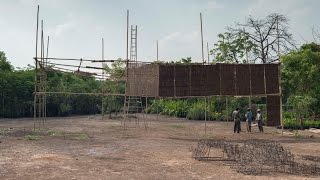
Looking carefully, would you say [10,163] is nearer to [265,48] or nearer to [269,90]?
[269,90]

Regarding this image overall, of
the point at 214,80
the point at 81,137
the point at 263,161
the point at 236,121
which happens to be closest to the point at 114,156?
the point at 263,161

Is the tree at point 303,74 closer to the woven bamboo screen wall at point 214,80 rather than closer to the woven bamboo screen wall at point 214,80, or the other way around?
the woven bamboo screen wall at point 214,80

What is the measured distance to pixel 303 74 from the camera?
25.8 metres

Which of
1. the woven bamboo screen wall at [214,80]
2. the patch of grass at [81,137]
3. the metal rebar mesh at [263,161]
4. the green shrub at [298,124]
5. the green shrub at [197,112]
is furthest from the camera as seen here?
the green shrub at [197,112]

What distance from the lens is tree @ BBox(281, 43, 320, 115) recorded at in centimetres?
2572

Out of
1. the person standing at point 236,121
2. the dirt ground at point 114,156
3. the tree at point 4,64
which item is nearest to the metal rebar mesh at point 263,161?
the dirt ground at point 114,156

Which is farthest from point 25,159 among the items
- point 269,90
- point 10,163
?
point 269,90

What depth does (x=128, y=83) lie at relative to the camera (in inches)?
974

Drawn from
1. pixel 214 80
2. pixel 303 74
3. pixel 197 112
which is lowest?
pixel 197 112

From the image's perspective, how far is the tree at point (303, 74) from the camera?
25717 millimetres

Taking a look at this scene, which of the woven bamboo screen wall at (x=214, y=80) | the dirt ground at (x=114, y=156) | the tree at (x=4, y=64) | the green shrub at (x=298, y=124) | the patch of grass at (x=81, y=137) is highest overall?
the tree at (x=4, y=64)

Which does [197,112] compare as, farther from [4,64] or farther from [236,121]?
[4,64]

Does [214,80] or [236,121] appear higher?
[214,80]

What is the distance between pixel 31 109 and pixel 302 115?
81.4 feet
